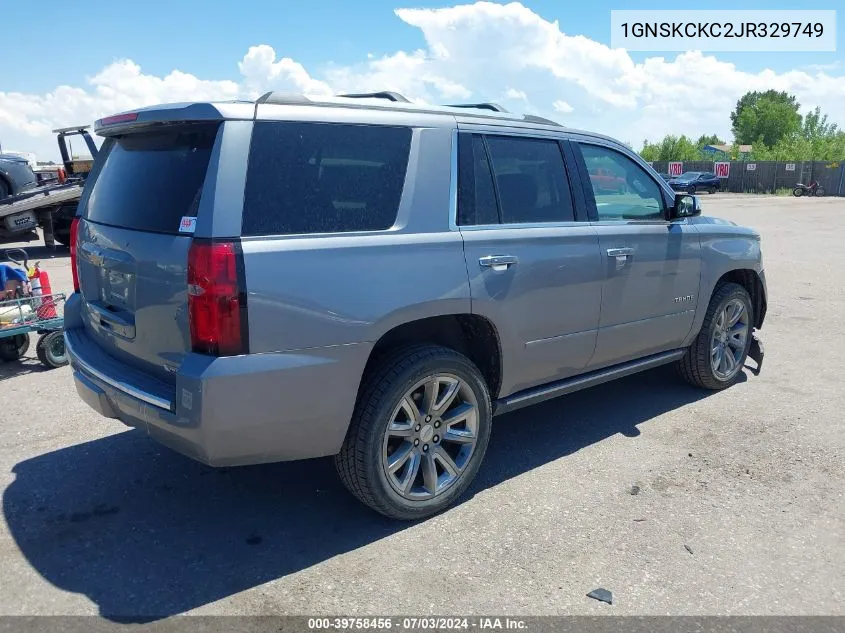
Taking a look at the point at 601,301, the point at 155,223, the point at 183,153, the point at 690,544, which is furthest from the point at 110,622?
the point at 601,301

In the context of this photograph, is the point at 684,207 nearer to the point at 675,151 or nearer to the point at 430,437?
the point at 430,437

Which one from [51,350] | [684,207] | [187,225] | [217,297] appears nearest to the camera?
[217,297]

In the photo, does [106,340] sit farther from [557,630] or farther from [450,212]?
[557,630]

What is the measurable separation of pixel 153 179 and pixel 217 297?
0.83 meters

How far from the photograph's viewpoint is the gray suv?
9.60ft

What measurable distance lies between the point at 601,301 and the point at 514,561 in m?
1.72

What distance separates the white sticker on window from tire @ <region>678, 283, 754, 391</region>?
3.79 metres

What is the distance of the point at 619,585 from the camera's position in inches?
120

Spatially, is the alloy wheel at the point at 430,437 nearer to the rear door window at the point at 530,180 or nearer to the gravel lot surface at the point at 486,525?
the gravel lot surface at the point at 486,525

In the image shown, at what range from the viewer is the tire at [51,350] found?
6086 millimetres

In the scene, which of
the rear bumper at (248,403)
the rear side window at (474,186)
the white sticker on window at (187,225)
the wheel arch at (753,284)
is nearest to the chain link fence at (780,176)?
the wheel arch at (753,284)

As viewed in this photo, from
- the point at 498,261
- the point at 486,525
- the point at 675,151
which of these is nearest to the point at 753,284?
the point at 498,261

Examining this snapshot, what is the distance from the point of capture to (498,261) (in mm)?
3686

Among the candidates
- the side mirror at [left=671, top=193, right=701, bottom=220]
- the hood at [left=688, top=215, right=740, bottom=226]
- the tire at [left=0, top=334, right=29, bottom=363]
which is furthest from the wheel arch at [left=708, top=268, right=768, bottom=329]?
the tire at [left=0, top=334, right=29, bottom=363]
